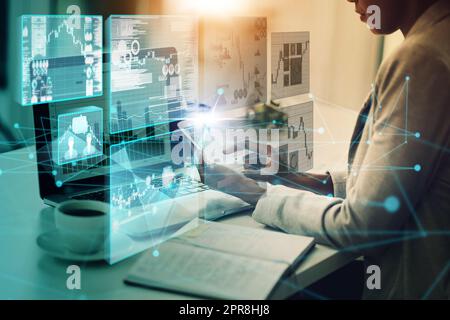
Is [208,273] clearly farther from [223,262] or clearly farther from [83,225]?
[83,225]

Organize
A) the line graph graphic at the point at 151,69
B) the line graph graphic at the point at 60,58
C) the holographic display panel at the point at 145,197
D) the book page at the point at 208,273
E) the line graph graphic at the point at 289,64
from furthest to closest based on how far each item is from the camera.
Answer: the line graph graphic at the point at 289,64 < the line graph graphic at the point at 151,69 < the line graph graphic at the point at 60,58 < the holographic display panel at the point at 145,197 < the book page at the point at 208,273

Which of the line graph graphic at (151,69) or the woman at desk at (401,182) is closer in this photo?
the woman at desk at (401,182)

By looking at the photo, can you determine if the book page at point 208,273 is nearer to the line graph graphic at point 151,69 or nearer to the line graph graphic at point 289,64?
the line graph graphic at point 151,69

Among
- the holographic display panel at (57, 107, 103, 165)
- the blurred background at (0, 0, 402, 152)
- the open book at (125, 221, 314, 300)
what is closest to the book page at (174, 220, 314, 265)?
the open book at (125, 221, 314, 300)

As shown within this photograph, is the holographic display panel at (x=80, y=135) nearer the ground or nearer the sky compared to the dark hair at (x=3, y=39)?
nearer the ground

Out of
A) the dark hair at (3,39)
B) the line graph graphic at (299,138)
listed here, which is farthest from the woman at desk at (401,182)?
the dark hair at (3,39)

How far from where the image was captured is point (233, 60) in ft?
4.98

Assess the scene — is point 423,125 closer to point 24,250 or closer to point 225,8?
point 24,250

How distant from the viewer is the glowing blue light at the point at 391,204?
90cm

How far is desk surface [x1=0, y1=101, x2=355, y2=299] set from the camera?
0.82 metres

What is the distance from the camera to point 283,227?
3.37 feet

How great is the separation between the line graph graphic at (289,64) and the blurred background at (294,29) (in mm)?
425

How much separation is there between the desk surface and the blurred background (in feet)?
1.77
